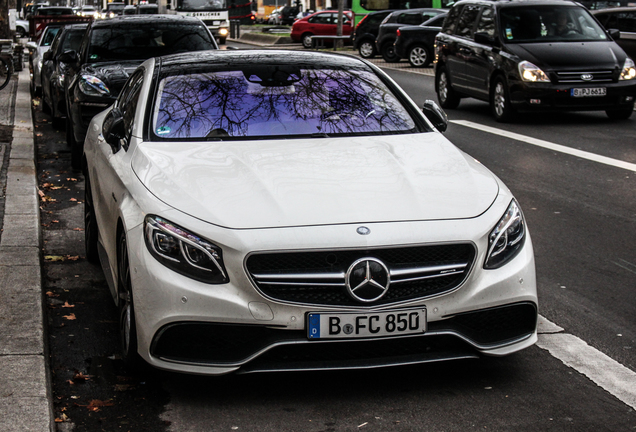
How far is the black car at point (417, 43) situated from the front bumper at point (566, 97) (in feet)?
43.2

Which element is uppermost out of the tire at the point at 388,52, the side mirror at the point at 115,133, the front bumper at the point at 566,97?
the side mirror at the point at 115,133

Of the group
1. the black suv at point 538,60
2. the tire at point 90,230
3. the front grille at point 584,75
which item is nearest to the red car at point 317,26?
the black suv at point 538,60

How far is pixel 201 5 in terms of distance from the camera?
137 ft

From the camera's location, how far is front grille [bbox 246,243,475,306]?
156 inches

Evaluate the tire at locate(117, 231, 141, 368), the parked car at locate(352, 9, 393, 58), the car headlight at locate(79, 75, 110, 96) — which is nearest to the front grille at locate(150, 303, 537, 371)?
the tire at locate(117, 231, 141, 368)

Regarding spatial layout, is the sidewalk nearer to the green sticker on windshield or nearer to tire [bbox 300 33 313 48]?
the green sticker on windshield

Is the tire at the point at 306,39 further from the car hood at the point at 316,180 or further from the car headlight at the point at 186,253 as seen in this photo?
the car headlight at the point at 186,253

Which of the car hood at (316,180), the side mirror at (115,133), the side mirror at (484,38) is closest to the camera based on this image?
the car hood at (316,180)

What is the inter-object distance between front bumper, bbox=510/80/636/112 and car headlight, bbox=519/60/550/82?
7 cm

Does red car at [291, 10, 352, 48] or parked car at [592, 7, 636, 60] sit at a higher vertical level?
parked car at [592, 7, 636, 60]

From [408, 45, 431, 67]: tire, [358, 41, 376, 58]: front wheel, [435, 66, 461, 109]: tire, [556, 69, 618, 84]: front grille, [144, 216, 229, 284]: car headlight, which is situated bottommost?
[358, 41, 376, 58]: front wheel

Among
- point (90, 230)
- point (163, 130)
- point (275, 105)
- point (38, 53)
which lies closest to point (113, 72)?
point (90, 230)

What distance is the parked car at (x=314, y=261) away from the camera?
398 centimetres

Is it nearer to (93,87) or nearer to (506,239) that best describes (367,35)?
(93,87)
